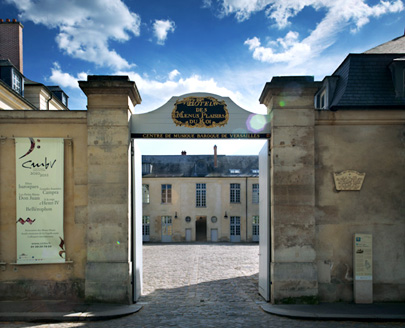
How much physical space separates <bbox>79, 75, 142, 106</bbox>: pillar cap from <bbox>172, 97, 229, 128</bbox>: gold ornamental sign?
126 centimetres

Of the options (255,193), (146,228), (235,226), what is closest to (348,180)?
(255,193)

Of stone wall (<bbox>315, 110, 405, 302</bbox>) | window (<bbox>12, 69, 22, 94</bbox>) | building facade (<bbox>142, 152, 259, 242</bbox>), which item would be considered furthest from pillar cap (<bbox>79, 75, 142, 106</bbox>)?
building facade (<bbox>142, 152, 259, 242</bbox>)

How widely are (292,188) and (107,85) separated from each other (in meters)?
5.03

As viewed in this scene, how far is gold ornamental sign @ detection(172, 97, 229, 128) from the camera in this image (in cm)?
780

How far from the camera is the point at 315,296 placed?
287 inches

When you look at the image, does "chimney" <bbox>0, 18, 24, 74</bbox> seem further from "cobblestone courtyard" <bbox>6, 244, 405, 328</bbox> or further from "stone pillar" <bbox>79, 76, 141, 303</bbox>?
"cobblestone courtyard" <bbox>6, 244, 405, 328</bbox>

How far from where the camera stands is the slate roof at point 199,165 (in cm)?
2888

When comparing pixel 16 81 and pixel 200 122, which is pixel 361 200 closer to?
pixel 200 122

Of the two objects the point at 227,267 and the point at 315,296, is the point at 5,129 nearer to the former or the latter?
the point at 315,296

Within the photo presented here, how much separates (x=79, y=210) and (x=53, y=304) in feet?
Result: 7.10

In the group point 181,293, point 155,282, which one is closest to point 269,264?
point 181,293

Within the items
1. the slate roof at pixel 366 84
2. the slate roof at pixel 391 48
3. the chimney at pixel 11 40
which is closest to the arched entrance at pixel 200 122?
the slate roof at pixel 366 84

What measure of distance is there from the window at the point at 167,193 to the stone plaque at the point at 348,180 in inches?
847

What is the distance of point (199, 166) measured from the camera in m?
29.5
